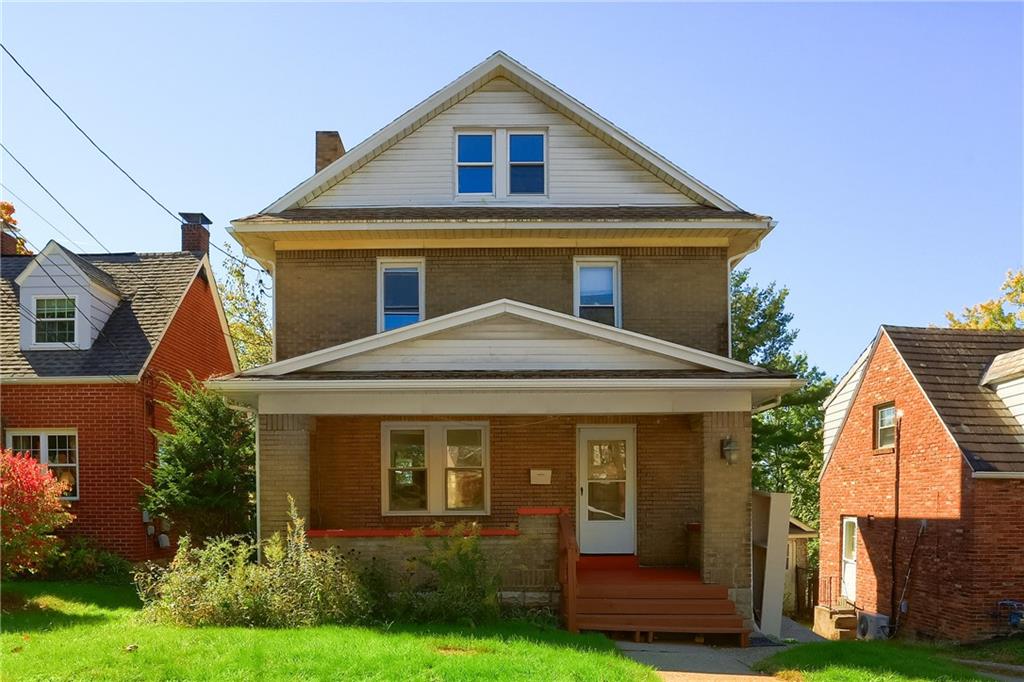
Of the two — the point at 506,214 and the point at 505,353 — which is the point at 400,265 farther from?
the point at 505,353

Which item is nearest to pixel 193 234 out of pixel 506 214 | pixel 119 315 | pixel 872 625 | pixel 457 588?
pixel 119 315

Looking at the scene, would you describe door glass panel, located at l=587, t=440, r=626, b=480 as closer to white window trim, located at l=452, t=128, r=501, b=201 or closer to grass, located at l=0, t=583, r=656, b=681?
grass, located at l=0, t=583, r=656, b=681

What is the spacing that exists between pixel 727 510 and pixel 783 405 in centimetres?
2492

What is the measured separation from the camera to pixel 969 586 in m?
14.2

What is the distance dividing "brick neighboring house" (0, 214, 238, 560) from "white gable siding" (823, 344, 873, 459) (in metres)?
15.4

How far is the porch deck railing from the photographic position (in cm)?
1178

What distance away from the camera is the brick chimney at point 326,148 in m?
17.8

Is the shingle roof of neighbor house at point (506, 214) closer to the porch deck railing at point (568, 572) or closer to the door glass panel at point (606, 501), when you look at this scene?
the door glass panel at point (606, 501)

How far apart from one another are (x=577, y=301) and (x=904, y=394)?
22.4 feet

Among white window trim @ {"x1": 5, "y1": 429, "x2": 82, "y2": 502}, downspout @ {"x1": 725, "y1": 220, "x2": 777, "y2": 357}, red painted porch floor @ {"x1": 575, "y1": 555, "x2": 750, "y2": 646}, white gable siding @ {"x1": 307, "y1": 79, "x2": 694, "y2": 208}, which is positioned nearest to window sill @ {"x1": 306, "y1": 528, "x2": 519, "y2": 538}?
red painted porch floor @ {"x1": 575, "y1": 555, "x2": 750, "y2": 646}

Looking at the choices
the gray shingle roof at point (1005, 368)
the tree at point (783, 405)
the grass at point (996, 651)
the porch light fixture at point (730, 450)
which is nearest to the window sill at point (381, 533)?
the porch light fixture at point (730, 450)

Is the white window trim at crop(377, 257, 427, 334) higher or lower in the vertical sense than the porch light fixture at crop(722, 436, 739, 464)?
higher

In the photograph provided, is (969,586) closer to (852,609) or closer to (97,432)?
(852,609)

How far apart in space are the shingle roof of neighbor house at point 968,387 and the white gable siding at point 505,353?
567 cm
